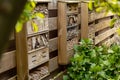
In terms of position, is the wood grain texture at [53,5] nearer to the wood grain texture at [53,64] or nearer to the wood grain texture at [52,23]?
the wood grain texture at [52,23]

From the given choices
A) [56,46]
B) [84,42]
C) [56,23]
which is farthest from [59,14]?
[84,42]

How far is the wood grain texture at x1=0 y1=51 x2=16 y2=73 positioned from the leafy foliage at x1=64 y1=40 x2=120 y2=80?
54.6 inches

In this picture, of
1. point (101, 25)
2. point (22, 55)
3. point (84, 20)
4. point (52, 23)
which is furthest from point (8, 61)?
point (101, 25)

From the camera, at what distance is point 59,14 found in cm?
409

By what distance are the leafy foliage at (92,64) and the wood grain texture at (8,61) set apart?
4.55 ft

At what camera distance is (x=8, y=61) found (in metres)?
2.68

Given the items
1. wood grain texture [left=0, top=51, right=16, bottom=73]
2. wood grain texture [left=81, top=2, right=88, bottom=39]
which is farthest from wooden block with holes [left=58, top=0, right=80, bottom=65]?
wood grain texture [left=0, top=51, right=16, bottom=73]

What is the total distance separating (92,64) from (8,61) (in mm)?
1701

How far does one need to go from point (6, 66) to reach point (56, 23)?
155 cm

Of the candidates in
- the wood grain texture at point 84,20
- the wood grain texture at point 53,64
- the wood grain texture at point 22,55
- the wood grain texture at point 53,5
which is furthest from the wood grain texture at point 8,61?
the wood grain texture at point 84,20

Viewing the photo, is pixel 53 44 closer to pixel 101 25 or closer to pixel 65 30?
pixel 65 30

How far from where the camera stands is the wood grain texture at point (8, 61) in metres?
2.56

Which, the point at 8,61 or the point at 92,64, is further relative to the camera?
the point at 92,64

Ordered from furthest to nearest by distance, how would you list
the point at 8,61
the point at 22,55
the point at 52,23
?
1. the point at 52,23
2. the point at 22,55
3. the point at 8,61
